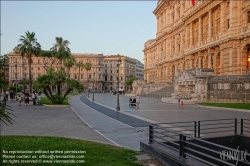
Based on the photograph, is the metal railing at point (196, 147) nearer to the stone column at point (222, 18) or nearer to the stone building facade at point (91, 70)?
the stone column at point (222, 18)

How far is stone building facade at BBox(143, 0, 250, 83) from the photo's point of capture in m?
36.1

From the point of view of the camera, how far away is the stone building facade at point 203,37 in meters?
36.1

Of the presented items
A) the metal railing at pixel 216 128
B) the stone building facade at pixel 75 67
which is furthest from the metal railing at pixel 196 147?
the stone building facade at pixel 75 67

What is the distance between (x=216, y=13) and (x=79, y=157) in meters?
43.1

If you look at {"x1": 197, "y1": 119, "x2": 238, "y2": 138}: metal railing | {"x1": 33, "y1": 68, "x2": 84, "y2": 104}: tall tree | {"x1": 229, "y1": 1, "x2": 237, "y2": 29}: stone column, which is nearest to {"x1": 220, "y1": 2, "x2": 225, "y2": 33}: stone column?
{"x1": 229, "y1": 1, "x2": 237, "y2": 29}: stone column

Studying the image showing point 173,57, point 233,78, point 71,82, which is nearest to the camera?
point 233,78

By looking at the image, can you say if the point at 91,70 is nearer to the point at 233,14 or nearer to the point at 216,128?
the point at 233,14

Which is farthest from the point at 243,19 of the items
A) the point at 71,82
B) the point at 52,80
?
the point at 52,80

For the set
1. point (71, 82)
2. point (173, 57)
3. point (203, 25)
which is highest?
point (203, 25)

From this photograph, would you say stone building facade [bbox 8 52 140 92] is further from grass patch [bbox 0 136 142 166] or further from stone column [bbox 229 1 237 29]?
grass patch [bbox 0 136 142 166]

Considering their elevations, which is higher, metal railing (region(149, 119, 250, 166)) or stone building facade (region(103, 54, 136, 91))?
stone building facade (region(103, 54, 136, 91))

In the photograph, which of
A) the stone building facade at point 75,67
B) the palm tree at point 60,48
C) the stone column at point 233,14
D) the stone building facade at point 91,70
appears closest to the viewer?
the stone column at point 233,14

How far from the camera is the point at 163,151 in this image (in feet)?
26.5

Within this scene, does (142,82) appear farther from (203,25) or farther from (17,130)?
(17,130)
